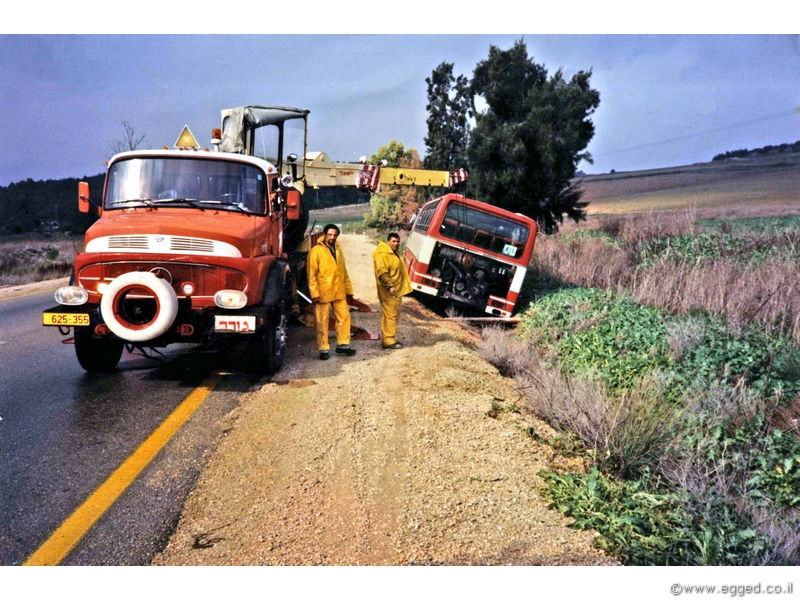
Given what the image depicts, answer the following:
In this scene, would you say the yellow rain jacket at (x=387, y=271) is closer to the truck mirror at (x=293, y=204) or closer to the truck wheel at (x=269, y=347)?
the truck mirror at (x=293, y=204)

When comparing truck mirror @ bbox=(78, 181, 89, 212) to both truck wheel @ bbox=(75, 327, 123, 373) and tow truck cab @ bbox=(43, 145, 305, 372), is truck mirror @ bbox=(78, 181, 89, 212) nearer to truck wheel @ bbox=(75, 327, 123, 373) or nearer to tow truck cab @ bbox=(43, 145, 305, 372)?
tow truck cab @ bbox=(43, 145, 305, 372)

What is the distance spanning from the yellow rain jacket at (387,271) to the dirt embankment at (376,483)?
239 centimetres

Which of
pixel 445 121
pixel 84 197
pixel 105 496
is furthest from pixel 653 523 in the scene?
pixel 445 121

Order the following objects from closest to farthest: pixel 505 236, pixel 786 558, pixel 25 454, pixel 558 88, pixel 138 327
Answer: pixel 786 558
pixel 25 454
pixel 138 327
pixel 505 236
pixel 558 88

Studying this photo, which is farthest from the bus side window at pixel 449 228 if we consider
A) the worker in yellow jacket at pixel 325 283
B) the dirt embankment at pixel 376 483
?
the dirt embankment at pixel 376 483

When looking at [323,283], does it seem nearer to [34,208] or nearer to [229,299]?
[229,299]

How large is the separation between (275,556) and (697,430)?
4683 mm

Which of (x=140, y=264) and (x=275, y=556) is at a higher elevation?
(x=140, y=264)

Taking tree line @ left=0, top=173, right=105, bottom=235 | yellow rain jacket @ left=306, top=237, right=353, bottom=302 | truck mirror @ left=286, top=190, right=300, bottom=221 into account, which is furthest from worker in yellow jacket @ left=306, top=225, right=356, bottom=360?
tree line @ left=0, top=173, right=105, bottom=235

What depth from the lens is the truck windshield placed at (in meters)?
7.75

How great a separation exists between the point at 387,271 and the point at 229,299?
3.19 m

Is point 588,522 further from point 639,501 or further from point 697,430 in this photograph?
point 697,430
